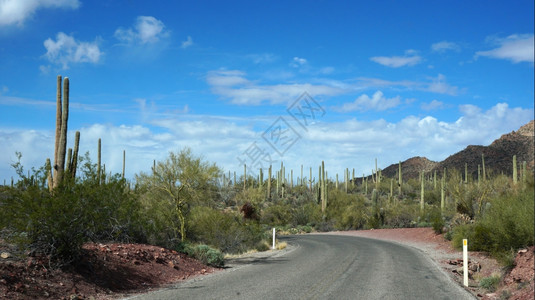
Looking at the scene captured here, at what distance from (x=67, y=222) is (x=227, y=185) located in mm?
61238

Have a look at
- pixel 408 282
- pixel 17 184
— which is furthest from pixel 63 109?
pixel 408 282

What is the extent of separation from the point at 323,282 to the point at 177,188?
32.8 ft

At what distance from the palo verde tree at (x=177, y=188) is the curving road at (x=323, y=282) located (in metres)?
3.69

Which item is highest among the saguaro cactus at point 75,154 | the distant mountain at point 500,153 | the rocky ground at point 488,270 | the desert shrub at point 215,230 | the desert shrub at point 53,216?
the distant mountain at point 500,153

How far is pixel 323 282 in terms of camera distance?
43.2ft

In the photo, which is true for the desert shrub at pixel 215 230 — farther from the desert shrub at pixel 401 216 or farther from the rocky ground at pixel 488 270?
the desert shrub at pixel 401 216

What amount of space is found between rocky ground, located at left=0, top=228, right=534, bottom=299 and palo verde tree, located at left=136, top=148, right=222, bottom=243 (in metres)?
4.10

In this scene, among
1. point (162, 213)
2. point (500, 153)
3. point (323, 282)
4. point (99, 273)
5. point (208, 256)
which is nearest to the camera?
point (99, 273)

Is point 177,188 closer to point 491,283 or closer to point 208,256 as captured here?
point 208,256

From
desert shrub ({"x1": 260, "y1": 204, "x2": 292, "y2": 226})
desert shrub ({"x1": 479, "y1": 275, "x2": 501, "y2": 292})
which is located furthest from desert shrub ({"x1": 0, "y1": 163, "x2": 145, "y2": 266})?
desert shrub ({"x1": 260, "y1": 204, "x2": 292, "y2": 226})

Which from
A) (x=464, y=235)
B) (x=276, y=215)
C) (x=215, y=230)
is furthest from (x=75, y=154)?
(x=276, y=215)

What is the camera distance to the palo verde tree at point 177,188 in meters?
21.0

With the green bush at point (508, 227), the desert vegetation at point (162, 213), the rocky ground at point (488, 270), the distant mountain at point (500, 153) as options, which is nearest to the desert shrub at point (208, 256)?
the desert vegetation at point (162, 213)

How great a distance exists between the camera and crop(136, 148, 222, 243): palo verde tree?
20969 mm
